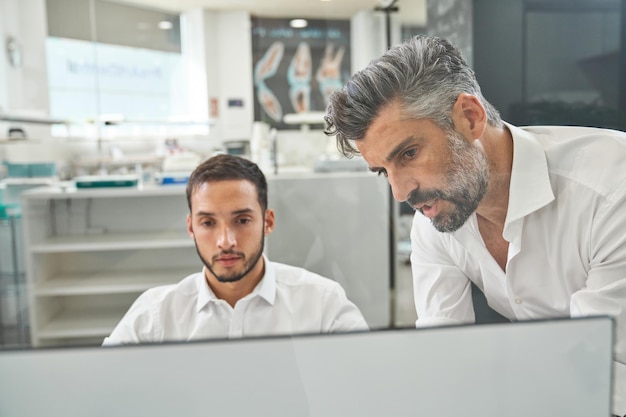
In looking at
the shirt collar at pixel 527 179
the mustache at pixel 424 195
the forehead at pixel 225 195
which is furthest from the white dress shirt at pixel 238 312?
the shirt collar at pixel 527 179

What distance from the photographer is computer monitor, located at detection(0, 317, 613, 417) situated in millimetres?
559

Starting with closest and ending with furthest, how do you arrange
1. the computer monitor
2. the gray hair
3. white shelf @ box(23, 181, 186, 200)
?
the computer monitor, the gray hair, white shelf @ box(23, 181, 186, 200)

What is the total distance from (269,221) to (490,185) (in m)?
0.37

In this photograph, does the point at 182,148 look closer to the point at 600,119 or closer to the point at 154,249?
the point at 154,249

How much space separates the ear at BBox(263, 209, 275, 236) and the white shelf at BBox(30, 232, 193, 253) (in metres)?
0.13

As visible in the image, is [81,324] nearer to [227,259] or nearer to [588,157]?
[227,259]

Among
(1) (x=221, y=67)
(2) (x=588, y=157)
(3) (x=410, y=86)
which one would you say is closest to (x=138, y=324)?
(1) (x=221, y=67)

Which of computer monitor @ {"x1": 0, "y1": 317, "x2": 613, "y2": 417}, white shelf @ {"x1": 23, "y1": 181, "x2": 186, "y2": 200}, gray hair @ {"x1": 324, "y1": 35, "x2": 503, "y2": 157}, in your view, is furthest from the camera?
white shelf @ {"x1": 23, "y1": 181, "x2": 186, "y2": 200}

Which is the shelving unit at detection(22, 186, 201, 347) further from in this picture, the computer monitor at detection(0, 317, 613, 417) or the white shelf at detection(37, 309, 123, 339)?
the computer monitor at detection(0, 317, 613, 417)

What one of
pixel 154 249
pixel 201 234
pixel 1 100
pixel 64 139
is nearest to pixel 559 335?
pixel 201 234

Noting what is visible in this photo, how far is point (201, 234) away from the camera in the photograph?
0.80 m

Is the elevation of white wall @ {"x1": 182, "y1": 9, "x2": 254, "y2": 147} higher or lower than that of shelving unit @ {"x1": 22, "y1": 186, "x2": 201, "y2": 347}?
higher

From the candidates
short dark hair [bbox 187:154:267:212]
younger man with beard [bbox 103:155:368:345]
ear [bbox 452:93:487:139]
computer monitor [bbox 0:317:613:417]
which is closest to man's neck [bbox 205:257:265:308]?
younger man with beard [bbox 103:155:368:345]

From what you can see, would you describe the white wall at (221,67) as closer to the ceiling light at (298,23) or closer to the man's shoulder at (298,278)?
the ceiling light at (298,23)
